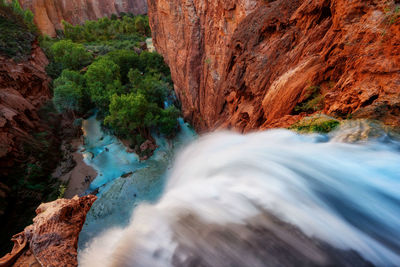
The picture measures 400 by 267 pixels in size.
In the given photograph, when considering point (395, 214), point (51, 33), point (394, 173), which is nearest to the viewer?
point (395, 214)

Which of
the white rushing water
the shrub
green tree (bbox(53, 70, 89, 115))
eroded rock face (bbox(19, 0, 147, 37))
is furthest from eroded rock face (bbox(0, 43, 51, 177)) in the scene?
eroded rock face (bbox(19, 0, 147, 37))

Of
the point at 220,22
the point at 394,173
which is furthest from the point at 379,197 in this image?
the point at 220,22

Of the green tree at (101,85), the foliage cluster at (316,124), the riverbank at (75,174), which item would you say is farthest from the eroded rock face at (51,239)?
the green tree at (101,85)

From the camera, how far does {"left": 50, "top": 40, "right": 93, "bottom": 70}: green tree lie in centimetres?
3176

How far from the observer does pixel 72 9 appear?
6044 cm

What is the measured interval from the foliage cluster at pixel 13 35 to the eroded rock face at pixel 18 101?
1.23 meters

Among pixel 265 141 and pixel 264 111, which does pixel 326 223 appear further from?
pixel 264 111

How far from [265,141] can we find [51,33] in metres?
65.1

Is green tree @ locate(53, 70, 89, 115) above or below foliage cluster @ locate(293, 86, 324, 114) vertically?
below

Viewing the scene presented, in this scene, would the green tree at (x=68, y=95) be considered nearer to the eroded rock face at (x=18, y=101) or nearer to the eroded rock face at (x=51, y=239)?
the eroded rock face at (x=18, y=101)

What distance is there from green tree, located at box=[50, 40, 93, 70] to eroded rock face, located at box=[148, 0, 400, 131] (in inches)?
1054

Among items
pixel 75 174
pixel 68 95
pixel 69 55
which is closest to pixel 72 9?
pixel 69 55

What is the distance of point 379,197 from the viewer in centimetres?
332

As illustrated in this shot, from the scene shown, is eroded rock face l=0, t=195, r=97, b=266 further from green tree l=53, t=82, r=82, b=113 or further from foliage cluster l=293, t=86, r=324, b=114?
green tree l=53, t=82, r=82, b=113
